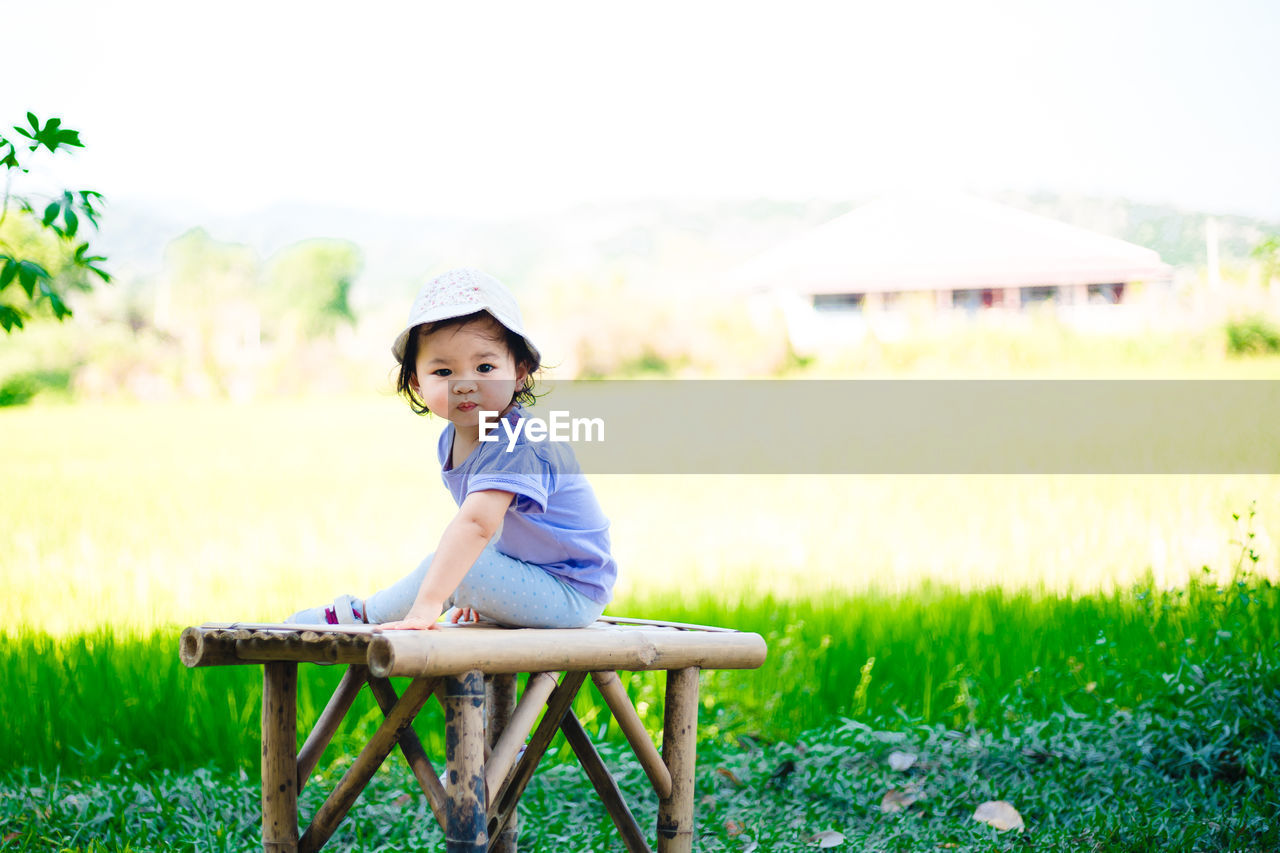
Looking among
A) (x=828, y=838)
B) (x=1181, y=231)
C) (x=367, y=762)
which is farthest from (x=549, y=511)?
(x=1181, y=231)

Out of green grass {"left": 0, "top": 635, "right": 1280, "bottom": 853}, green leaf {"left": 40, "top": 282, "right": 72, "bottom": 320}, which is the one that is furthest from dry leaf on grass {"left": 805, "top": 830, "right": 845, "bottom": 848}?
green leaf {"left": 40, "top": 282, "right": 72, "bottom": 320}

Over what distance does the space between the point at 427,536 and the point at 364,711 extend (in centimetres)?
299

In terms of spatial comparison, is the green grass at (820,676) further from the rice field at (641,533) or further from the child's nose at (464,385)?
the child's nose at (464,385)

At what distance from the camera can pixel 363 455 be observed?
11.1 metres

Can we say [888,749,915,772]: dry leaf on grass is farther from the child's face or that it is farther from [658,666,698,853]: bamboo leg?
the child's face

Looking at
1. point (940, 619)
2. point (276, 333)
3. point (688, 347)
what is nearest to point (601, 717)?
point (940, 619)

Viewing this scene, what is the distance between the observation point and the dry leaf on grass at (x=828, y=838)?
2924 millimetres

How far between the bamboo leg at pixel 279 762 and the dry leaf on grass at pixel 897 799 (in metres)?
1.62

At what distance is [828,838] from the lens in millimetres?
2957

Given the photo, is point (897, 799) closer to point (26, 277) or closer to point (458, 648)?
point (458, 648)

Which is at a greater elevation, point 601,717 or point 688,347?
point 688,347

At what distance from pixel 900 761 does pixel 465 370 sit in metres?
1.83

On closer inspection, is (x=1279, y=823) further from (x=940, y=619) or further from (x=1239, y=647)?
(x=940, y=619)

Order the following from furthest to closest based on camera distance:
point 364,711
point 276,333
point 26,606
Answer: point 276,333
point 26,606
point 364,711
